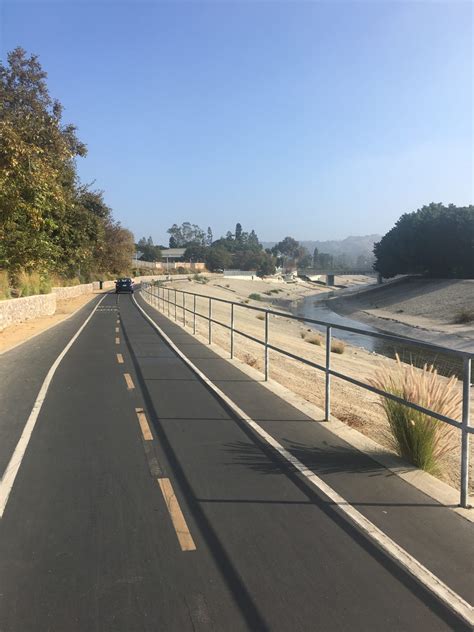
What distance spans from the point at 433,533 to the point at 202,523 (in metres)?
1.81

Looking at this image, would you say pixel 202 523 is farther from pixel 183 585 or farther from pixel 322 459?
pixel 322 459

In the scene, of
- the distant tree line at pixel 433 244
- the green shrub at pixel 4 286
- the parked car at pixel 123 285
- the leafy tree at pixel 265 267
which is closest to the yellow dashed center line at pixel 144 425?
the green shrub at pixel 4 286

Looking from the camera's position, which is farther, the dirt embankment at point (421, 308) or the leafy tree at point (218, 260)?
the leafy tree at point (218, 260)

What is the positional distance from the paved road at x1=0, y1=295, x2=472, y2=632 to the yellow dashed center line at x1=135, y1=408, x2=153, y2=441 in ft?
0.08

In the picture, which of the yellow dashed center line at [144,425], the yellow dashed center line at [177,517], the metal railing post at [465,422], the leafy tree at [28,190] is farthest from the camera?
the leafy tree at [28,190]

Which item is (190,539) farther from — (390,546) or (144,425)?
(144,425)

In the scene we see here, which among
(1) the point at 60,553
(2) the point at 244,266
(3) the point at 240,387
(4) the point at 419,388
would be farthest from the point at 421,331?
(2) the point at 244,266

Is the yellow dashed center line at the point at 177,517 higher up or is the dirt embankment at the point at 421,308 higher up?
the yellow dashed center line at the point at 177,517

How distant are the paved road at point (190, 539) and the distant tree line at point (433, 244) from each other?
70.3 meters

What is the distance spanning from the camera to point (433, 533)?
4.26 metres

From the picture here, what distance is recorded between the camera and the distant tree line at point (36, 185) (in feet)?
55.8

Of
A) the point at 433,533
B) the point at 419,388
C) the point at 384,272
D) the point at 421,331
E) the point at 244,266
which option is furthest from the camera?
the point at 244,266

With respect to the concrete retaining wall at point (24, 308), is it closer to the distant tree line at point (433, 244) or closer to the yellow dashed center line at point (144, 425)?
the yellow dashed center line at point (144, 425)

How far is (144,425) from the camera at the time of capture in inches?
293
